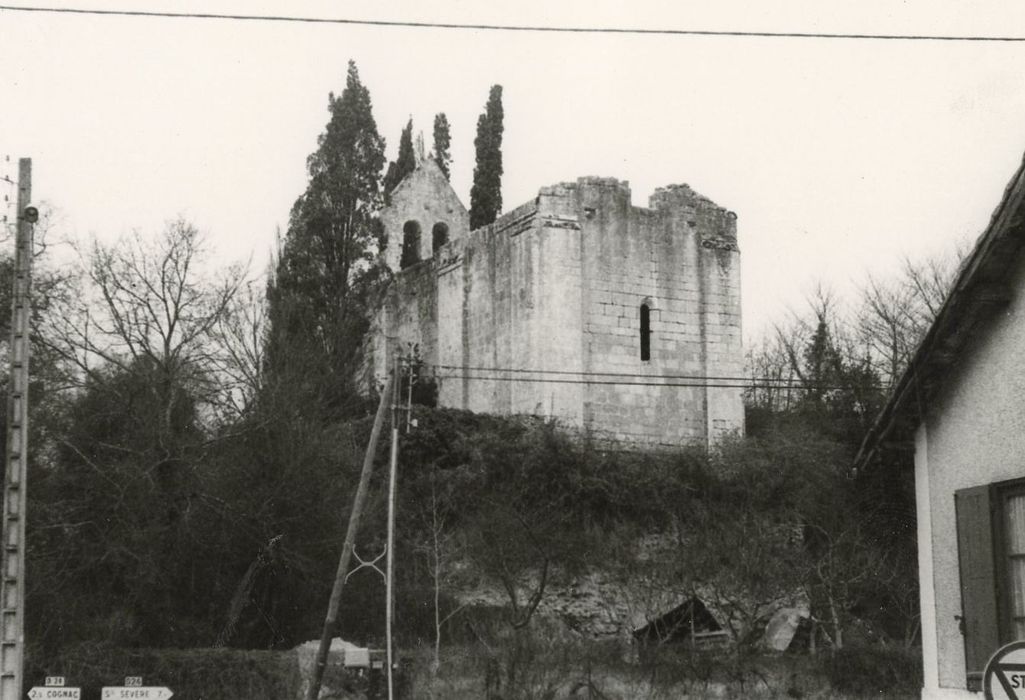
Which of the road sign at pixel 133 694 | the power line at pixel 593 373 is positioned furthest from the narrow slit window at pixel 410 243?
the road sign at pixel 133 694

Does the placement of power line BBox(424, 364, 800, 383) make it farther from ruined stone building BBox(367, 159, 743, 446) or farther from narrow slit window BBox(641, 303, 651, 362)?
narrow slit window BBox(641, 303, 651, 362)

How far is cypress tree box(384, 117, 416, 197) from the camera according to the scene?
183 feet

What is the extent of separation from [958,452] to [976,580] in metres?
1.10

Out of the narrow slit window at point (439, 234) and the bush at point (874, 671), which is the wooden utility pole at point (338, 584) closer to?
the bush at point (874, 671)

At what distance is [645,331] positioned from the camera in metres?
40.1

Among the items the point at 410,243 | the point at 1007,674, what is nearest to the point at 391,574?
the point at 1007,674

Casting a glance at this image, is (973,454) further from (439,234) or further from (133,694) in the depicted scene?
(439,234)

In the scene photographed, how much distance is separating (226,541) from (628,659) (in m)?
8.71

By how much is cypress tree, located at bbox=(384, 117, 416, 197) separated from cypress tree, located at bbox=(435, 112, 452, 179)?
1833mm

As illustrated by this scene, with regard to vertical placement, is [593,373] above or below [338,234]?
below

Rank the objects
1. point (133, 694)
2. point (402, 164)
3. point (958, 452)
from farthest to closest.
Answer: point (402, 164) < point (133, 694) < point (958, 452)

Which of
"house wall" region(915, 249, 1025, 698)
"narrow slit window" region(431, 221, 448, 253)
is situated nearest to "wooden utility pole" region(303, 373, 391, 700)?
"house wall" region(915, 249, 1025, 698)

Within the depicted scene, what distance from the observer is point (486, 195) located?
4775 cm

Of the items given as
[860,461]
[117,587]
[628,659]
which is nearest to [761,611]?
[628,659]
